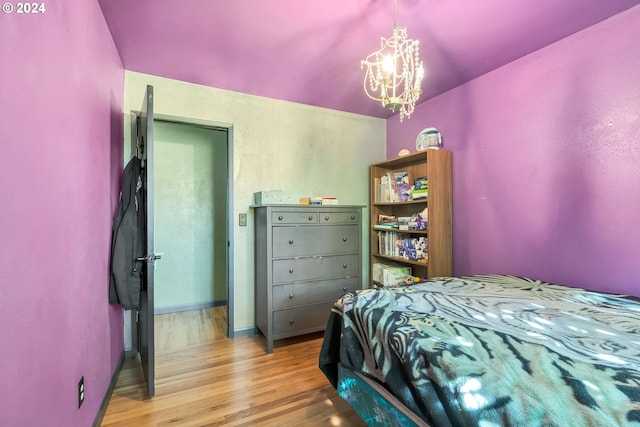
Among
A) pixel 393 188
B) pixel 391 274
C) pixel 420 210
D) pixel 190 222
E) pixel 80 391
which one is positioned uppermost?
pixel 393 188

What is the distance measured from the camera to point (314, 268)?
2.62 meters

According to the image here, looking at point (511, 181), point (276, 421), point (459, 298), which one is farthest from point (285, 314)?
point (511, 181)

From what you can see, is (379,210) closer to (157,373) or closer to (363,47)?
(363,47)

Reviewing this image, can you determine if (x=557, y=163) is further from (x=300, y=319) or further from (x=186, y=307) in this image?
(x=186, y=307)

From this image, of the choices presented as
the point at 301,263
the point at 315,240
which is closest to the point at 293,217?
the point at 315,240

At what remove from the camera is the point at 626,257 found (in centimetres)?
164

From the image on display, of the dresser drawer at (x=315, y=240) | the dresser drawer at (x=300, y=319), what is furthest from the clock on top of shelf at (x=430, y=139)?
the dresser drawer at (x=300, y=319)

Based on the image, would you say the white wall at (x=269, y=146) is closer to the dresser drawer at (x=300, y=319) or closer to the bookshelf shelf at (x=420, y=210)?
the bookshelf shelf at (x=420, y=210)

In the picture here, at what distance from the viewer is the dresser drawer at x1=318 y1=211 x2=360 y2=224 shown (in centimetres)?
267

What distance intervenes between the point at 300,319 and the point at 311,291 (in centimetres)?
27

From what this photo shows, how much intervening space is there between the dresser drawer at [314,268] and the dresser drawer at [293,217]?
345 millimetres

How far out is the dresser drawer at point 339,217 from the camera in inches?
105

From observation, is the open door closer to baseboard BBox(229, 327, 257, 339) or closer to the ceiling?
the ceiling

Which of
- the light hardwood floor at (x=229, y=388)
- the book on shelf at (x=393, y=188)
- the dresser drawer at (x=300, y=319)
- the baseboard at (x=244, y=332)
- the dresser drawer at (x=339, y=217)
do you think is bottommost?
the light hardwood floor at (x=229, y=388)
